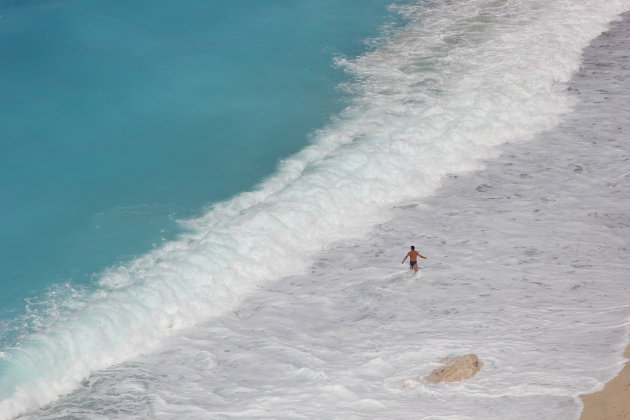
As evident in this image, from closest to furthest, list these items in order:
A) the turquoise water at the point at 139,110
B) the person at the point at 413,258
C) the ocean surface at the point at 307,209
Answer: the ocean surface at the point at 307,209, the person at the point at 413,258, the turquoise water at the point at 139,110

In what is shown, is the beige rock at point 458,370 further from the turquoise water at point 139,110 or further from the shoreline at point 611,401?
the turquoise water at point 139,110

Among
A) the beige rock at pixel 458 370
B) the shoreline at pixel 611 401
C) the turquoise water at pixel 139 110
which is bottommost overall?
the shoreline at pixel 611 401

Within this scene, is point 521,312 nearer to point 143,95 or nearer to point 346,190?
point 346,190

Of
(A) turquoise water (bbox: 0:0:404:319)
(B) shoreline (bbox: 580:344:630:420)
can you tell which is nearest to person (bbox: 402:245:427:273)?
(B) shoreline (bbox: 580:344:630:420)

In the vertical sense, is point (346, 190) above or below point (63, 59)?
below

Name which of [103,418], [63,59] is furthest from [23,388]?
[63,59]

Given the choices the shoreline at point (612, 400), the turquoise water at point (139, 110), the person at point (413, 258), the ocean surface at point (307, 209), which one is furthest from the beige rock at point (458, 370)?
the turquoise water at point (139, 110)

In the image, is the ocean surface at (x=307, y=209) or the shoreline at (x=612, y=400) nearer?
the shoreline at (x=612, y=400)

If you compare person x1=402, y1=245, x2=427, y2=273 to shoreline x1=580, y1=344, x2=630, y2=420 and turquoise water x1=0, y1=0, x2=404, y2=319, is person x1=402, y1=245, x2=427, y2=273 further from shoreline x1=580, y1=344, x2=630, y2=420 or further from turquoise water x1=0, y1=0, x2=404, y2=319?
turquoise water x1=0, y1=0, x2=404, y2=319
